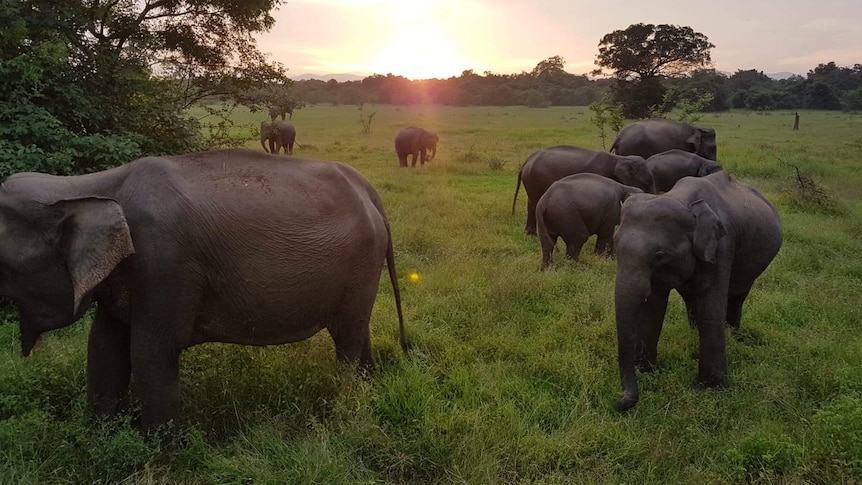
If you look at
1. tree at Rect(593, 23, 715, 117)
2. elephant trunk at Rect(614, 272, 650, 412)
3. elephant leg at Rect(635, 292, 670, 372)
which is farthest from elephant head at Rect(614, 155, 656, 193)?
tree at Rect(593, 23, 715, 117)

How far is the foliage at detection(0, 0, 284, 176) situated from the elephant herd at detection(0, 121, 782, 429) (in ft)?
9.08

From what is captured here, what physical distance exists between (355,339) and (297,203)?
3.52 feet

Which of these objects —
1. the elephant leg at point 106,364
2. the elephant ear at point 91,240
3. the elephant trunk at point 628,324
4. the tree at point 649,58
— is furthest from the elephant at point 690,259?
the tree at point 649,58

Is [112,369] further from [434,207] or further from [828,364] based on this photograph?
[434,207]

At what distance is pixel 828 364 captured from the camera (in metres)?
4.71

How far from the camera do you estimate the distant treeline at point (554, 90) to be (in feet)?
185

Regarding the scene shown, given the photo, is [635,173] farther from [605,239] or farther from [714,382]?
[714,382]

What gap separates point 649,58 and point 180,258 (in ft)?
129

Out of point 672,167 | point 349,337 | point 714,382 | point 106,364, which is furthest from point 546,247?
point 106,364

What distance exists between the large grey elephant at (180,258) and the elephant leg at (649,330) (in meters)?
2.22

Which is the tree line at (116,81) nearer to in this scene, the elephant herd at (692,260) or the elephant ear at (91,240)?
the elephant ear at (91,240)

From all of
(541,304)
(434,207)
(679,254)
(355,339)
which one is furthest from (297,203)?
(434,207)

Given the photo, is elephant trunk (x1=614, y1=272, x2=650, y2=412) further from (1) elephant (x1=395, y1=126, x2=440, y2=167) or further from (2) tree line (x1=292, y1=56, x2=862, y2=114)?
(2) tree line (x1=292, y1=56, x2=862, y2=114)

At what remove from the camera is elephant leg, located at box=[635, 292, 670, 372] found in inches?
185
